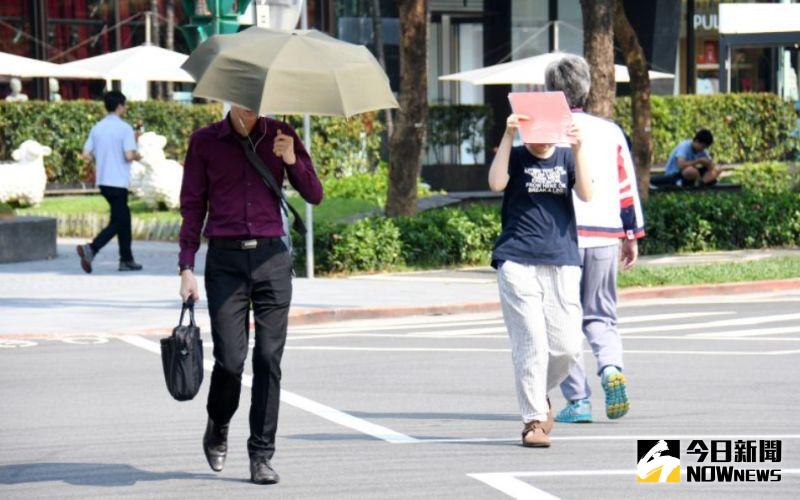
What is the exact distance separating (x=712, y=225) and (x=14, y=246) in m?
8.71

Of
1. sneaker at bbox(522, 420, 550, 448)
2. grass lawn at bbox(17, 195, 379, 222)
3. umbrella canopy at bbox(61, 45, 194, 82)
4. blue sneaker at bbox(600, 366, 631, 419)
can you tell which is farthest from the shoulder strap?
umbrella canopy at bbox(61, 45, 194, 82)

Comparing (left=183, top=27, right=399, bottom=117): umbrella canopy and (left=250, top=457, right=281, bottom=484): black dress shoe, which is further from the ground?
(left=183, top=27, right=399, bottom=117): umbrella canopy

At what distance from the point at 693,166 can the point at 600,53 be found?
612 cm

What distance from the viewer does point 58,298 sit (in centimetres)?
1639

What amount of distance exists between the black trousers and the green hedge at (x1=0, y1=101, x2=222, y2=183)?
853 inches

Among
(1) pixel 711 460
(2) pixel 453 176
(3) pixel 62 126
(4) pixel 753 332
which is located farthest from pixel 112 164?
(2) pixel 453 176

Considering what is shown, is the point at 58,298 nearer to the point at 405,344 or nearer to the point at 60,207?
the point at 405,344

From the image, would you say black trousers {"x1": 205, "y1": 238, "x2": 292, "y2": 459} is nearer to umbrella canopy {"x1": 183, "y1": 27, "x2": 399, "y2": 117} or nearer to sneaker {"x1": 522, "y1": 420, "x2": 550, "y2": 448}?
umbrella canopy {"x1": 183, "y1": 27, "x2": 399, "y2": 117}

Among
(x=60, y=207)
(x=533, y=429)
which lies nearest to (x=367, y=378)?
(x=533, y=429)

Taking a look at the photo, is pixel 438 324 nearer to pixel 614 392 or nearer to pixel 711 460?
pixel 614 392

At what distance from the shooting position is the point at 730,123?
1388 inches

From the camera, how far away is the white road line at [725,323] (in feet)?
45.7

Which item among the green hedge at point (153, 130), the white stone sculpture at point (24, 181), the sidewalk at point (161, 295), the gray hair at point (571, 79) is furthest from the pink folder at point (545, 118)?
the green hedge at point (153, 130)

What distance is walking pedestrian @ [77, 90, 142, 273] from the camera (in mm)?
18578
